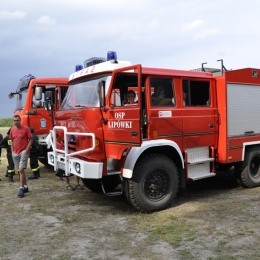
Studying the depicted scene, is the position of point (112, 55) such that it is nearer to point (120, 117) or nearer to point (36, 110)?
point (120, 117)

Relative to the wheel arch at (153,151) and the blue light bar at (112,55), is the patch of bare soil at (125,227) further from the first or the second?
the blue light bar at (112,55)

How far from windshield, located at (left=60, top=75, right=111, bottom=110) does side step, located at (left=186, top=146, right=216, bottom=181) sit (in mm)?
1985

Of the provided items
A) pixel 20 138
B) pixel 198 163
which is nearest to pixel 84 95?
pixel 20 138

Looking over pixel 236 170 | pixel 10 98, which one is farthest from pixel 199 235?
pixel 10 98

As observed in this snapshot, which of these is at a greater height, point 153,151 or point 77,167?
point 153,151

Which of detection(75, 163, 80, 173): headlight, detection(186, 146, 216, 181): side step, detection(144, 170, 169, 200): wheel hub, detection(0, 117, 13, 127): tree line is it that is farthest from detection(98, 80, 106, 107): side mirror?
detection(0, 117, 13, 127): tree line

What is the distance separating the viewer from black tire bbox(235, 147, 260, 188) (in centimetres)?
690

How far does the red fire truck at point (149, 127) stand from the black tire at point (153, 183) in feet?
0.05

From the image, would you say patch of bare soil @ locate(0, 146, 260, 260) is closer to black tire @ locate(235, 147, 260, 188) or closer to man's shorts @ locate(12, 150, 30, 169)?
black tire @ locate(235, 147, 260, 188)

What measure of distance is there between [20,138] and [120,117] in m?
2.86

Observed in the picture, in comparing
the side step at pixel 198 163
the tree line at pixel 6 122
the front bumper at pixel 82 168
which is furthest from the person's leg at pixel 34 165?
the tree line at pixel 6 122

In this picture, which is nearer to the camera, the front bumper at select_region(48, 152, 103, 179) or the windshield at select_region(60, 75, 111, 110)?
the front bumper at select_region(48, 152, 103, 179)

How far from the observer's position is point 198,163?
611 centimetres

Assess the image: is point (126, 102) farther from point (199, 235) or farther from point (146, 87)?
point (199, 235)
